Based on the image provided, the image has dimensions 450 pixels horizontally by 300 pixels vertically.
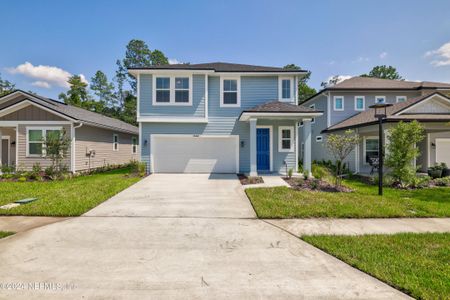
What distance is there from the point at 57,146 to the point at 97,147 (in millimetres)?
3054

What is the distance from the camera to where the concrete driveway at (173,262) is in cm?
262

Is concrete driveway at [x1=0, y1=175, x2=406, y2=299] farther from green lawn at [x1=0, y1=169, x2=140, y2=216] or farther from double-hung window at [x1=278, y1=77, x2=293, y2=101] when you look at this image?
double-hung window at [x1=278, y1=77, x2=293, y2=101]

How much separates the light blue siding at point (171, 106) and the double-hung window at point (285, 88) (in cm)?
433

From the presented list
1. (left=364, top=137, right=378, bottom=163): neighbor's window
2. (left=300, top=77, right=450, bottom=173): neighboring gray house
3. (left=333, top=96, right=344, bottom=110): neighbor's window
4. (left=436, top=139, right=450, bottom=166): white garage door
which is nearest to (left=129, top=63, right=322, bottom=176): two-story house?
(left=300, top=77, right=450, bottom=173): neighboring gray house

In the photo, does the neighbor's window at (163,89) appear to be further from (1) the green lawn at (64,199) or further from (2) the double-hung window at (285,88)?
(2) the double-hung window at (285,88)

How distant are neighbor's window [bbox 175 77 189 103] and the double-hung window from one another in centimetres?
A: 518

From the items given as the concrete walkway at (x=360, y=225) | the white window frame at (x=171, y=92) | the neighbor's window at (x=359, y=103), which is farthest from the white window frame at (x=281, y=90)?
the concrete walkway at (x=360, y=225)

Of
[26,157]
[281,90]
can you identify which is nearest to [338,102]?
[281,90]

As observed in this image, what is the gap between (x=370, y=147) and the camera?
1330cm

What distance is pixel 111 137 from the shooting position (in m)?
15.6

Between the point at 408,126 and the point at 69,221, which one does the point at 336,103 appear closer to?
the point at 408,126

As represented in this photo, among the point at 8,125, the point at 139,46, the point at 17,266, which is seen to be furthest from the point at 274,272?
the point at 139,46

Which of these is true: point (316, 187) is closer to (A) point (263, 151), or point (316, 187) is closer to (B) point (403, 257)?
(A) point (263, 151)

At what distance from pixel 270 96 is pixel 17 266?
38.4 feet
